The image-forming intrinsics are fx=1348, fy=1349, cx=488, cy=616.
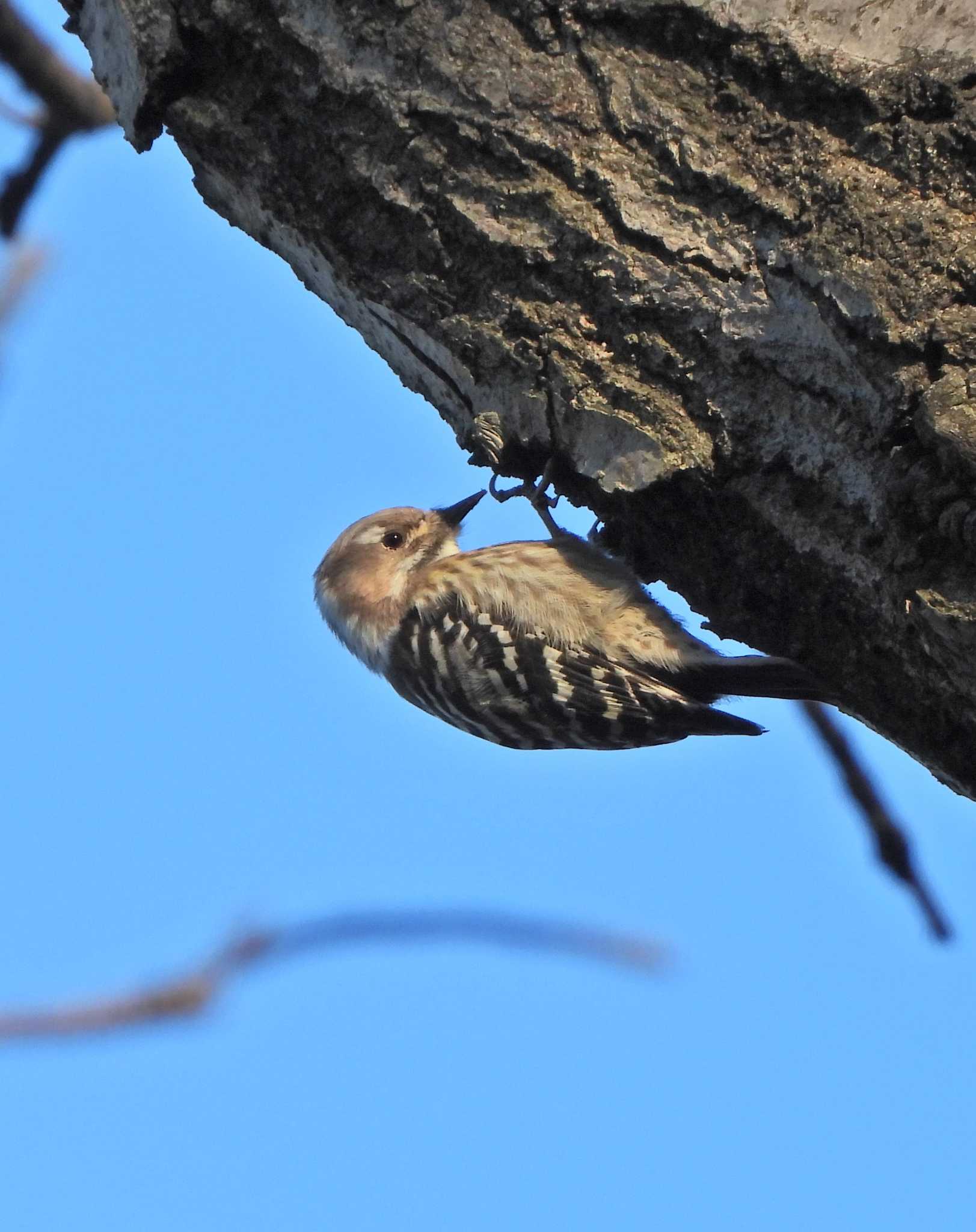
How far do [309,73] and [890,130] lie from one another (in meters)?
1.42

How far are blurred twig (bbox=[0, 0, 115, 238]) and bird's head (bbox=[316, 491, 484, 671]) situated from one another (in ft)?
6.07

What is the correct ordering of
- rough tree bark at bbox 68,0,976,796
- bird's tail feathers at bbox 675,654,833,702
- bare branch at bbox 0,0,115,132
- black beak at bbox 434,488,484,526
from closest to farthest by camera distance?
rough tree bark at bbox 68,0,976,796
bird's tail feathers at bbox 675,654,833,702
bare branch at bbox 0,0,115,132
black beak at bbox 434,488,484,526

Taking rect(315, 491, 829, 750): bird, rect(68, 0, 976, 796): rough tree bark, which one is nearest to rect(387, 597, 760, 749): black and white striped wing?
rect(315, 491, 829, 750): bird

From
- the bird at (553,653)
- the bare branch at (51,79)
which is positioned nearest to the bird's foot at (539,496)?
the bird at (553,653)

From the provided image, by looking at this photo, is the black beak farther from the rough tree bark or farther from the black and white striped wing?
the rough tree bark

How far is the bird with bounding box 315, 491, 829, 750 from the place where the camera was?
490 centimetres

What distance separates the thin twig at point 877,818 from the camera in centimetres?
395

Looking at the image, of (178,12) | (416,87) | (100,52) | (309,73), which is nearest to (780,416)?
(416,87)

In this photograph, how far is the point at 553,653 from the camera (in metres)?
5.05

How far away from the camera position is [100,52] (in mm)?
3768

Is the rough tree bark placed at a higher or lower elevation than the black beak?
lower

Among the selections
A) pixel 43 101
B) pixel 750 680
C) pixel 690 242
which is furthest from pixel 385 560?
pixel 690 242

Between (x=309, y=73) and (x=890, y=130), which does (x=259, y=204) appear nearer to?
(x=309, y=73)

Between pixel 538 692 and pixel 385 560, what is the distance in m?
1.06
